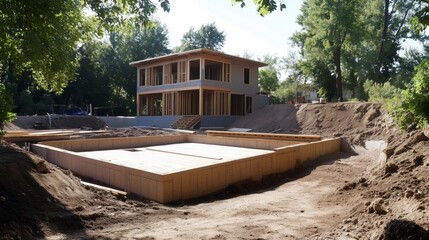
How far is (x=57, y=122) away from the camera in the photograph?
88.9ft

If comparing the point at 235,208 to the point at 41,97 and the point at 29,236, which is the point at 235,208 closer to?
the point at 29,236

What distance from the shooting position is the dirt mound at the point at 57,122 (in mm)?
25109

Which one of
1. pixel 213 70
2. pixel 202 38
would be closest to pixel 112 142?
pixel 213 70

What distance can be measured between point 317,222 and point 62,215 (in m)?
3.73

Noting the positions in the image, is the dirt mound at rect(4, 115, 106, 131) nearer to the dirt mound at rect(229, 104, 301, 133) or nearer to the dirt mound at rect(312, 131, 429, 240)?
the dirt mound at rect(229, 104, 301, 133)

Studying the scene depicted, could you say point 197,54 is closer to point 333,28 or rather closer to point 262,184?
point 333,28

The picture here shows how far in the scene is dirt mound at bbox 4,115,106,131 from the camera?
25109 mm

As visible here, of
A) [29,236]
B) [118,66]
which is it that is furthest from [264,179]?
[118,66]

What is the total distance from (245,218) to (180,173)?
200 cm

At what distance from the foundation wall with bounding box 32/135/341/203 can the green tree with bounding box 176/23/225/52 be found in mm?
Result: 45558

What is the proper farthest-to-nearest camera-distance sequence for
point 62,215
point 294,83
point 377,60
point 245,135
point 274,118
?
point 294,83 < point 377,60 < point 274,118 < point 245,135 < point 62,215

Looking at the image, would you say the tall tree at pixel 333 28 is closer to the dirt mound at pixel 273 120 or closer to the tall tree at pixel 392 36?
the tall tree at pixel 392 36

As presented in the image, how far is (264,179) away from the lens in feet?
30.2

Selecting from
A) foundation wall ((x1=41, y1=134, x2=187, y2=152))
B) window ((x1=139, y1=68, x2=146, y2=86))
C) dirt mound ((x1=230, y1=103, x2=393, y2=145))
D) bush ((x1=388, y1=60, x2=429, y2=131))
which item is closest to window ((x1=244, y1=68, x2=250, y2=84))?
dirt mound ((x1=230, y1=103, x2=393, y2=145))
